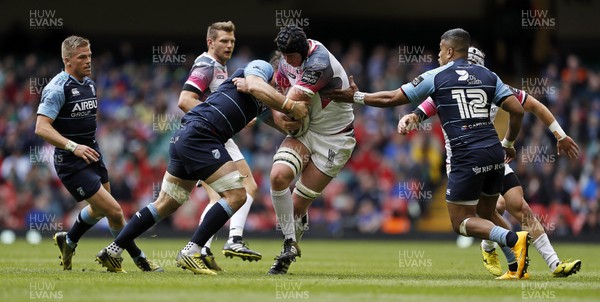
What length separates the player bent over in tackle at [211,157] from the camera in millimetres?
10266

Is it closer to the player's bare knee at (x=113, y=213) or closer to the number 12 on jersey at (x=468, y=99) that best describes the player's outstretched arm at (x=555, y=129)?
the number 12 on jersey at (x=468, y=99)

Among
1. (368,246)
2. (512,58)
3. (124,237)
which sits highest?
(512,58)

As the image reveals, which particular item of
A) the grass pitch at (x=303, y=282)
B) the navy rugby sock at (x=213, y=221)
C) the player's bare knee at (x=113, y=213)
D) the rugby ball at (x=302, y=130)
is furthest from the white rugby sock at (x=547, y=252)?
the player's bare knee at (x=113, y=213)

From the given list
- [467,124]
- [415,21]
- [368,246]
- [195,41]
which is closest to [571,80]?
[415,21]

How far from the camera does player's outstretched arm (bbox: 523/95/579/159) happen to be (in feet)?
35.7

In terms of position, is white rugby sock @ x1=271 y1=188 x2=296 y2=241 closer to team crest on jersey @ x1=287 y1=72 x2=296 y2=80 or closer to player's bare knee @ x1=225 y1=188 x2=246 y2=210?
player's bare knee @ x1=225 y1=188 x2=246 y2=210

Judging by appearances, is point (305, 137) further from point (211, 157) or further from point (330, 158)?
point (211, 157)

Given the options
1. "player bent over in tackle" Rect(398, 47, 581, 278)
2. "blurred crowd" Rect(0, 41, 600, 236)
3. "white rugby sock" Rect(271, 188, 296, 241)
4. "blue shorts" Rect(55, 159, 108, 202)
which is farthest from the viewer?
"blurred crowd" Rect(0, 41, 600, 236)

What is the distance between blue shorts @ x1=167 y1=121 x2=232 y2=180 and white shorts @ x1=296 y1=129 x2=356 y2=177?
1.25 meters

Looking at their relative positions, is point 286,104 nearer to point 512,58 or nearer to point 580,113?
point 580,113

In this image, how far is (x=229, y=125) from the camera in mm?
10508

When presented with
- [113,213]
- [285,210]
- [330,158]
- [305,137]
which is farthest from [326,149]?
[113,213]

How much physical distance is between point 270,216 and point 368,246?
3383mm

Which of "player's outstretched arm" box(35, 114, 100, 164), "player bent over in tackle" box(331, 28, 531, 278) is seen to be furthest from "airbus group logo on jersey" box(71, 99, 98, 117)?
"player bent over in tackle" box(331, 28, 531, 278)
